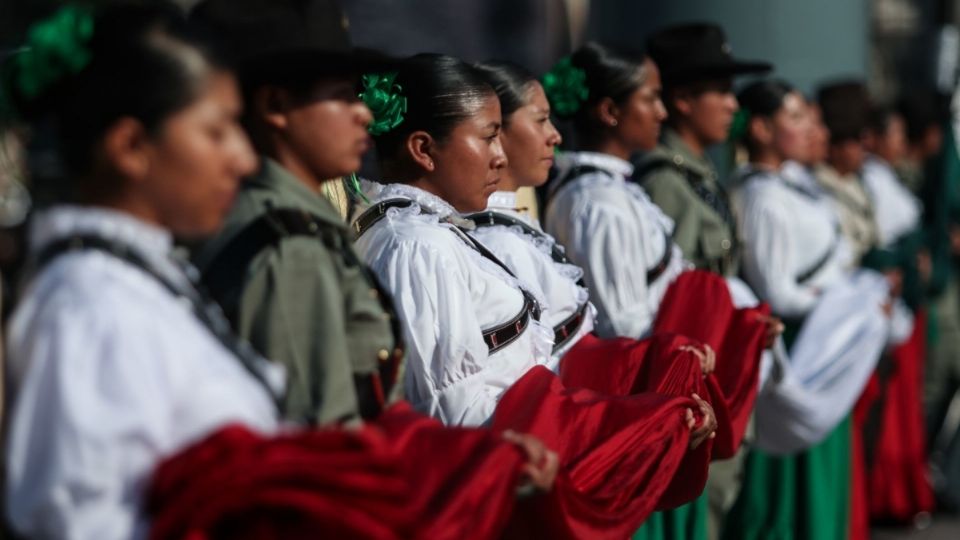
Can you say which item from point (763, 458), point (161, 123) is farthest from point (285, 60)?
point (763, 458)

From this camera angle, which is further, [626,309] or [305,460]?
[626,309]

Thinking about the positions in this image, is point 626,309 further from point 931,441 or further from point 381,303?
point 931,441

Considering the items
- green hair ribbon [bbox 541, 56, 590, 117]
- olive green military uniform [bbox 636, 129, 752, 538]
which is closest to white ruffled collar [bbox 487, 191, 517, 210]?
green hair ribbon [bbox 541, 56, 590, 117]

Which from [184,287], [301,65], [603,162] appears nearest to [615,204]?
[603,162]

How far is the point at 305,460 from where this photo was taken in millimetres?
2414

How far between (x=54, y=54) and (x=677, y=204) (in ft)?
11.9

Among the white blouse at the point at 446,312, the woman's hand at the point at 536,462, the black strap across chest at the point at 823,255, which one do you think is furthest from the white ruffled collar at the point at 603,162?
the woman's hand at the point at 536,462

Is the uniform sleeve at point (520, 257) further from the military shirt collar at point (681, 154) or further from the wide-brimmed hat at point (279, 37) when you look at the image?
the military shirt collar at point (681, 154)

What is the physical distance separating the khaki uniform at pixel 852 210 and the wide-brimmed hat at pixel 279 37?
5797mm

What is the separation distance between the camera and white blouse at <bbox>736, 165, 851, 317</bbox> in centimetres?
677

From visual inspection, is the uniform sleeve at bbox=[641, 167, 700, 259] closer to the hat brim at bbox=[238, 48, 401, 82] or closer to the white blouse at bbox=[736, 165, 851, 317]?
the white blouse at bbox=[736, 165, 851, 317]

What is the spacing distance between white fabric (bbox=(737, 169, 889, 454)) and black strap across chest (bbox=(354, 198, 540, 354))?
2.31m

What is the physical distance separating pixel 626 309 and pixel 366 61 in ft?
7.48

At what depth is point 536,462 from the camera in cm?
314
